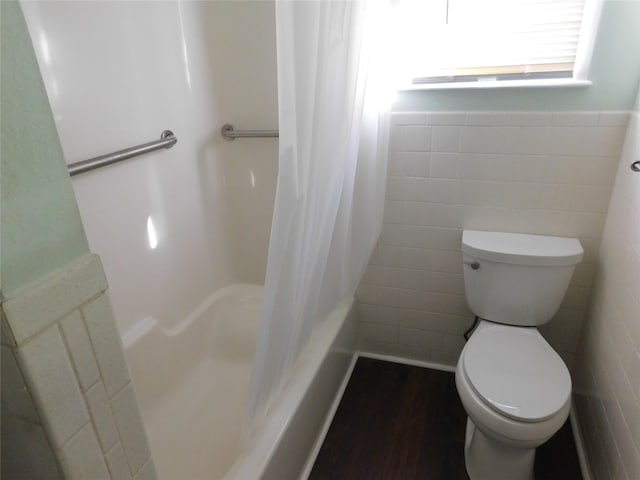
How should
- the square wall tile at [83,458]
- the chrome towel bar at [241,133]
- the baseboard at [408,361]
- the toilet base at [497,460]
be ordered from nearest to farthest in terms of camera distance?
the square wall tile at [83,458]
the toilet base at [497,460]
the chrome towel bar at [241,133]
the baseboard at [408,361]

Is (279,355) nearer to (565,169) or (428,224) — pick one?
(428,224)

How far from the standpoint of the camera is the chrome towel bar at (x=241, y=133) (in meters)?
1.82

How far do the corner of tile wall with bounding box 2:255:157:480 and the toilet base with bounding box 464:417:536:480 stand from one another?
1149mm

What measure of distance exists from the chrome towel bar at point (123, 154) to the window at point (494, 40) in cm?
93

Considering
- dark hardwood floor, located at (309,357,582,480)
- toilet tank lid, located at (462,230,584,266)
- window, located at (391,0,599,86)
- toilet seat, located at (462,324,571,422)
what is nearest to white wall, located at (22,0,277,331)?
window, located at (391,0,599,86)

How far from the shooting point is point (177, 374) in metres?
1.73

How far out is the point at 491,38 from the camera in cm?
155

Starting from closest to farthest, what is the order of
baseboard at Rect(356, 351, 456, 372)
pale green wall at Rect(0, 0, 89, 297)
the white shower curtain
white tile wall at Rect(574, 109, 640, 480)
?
pale green wall at Rect(0, 0, 89, 297), the white shower curtain, white tile wall at Rect(574, 109, 640, 480), baseboard at Rect(356, 351, 456, 372)

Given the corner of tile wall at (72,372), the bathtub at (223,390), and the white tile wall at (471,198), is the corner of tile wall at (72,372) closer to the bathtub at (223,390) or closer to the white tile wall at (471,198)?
the bathtub at (223,390)

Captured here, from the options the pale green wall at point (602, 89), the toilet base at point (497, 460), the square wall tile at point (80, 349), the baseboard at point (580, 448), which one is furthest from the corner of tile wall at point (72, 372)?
the baseboard at point (580, 448)

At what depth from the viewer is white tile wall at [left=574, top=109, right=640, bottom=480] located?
117 cm

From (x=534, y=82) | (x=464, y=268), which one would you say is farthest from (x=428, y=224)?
(x=534, y=82)

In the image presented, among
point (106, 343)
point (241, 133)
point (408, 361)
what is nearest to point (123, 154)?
point (241, 133)

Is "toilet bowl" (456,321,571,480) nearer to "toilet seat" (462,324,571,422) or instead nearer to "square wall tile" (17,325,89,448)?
"toilet seat" (462,324,571,422)
